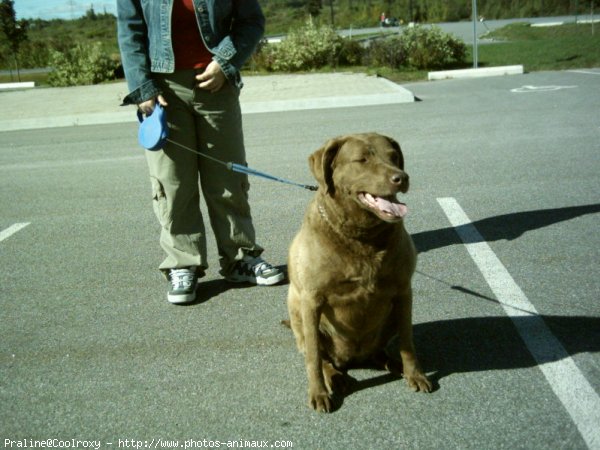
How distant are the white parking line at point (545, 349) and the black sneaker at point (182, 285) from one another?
2.00 metres

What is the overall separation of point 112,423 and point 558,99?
10.8m

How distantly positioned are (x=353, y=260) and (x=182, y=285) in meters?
1.72

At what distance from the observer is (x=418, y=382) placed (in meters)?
2.98

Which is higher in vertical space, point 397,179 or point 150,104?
point 150,104

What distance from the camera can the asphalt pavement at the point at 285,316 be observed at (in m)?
2.77

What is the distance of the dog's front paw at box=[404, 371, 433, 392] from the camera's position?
116 inches

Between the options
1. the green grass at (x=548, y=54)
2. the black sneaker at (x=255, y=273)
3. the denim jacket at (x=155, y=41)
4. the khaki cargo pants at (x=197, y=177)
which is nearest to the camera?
the denim jacket at (x=155, y=41)

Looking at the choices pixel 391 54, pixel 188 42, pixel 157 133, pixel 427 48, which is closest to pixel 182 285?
pixel 157 133

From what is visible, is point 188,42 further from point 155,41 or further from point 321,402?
point 321,402

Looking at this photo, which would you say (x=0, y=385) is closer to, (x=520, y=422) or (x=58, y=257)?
(x=58, y=257)

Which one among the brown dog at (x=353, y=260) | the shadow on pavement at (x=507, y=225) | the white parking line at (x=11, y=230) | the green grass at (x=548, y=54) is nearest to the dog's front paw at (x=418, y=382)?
the brown dog at (x=353, y=260)

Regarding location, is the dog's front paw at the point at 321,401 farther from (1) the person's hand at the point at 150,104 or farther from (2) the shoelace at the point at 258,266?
(1) the person's hand at the point at 150,104

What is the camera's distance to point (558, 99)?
455 inches

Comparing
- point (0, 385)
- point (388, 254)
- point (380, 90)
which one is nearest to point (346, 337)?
point (388, 254)
